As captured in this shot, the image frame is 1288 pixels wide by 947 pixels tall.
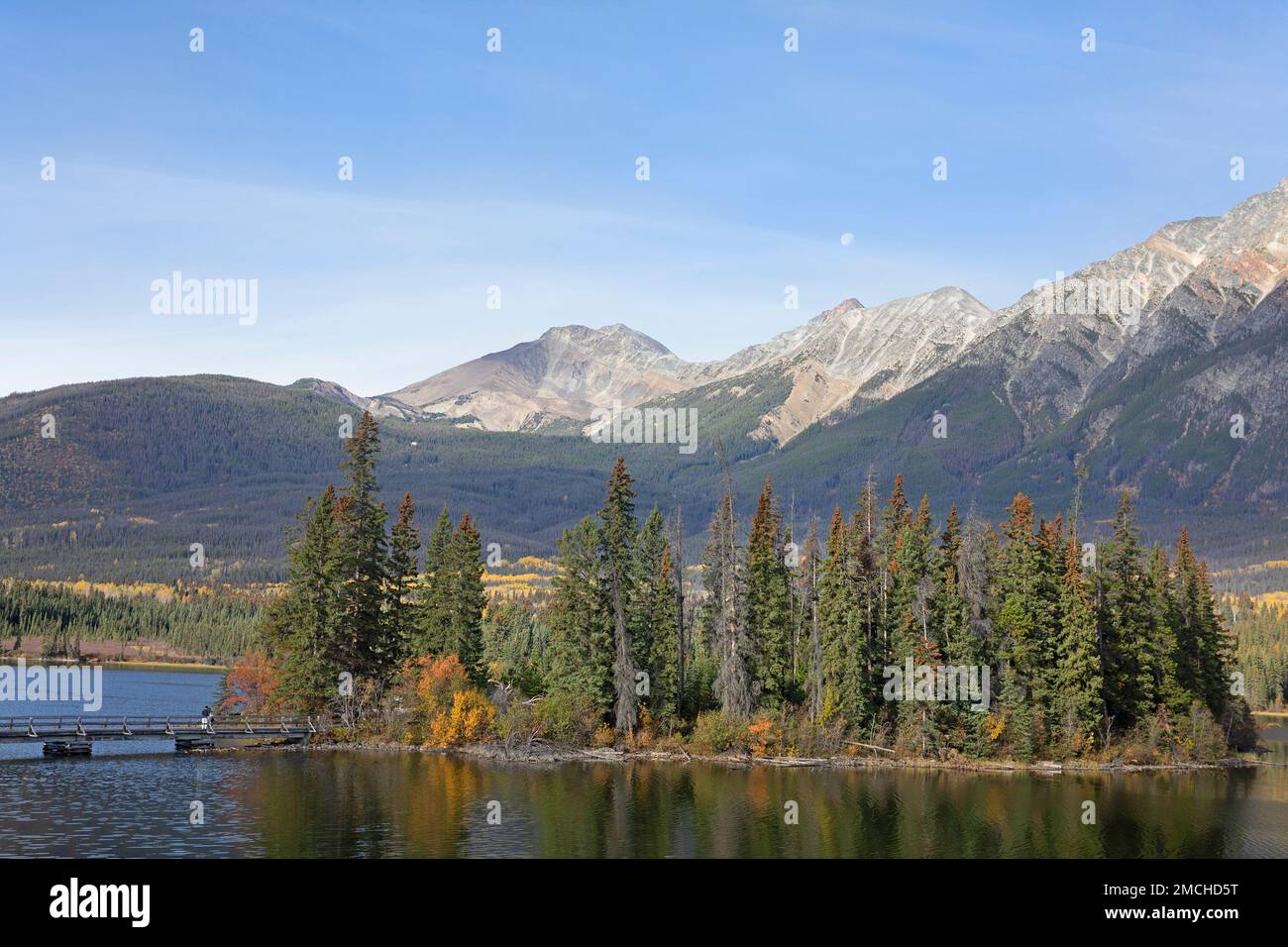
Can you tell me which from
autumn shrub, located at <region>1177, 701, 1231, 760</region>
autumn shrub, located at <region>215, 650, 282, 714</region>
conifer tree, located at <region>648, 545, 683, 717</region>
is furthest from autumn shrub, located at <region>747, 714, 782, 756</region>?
autumn shrub, located at <region>215, 650, 282, 714</region>

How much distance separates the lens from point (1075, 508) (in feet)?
360

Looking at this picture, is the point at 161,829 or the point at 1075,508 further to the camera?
the point at 1075,508

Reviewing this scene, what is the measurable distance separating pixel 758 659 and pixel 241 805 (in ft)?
156

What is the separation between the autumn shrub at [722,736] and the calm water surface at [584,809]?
4869 millimetres

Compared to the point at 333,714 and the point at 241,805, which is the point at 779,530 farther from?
the point at 241,805

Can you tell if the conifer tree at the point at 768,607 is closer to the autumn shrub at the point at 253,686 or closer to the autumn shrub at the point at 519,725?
the autumn shrub at the point at 519,725

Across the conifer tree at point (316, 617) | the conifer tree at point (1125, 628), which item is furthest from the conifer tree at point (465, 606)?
the conifer tree at point (1125, 628)

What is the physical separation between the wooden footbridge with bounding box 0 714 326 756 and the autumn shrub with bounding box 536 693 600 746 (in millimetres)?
18429

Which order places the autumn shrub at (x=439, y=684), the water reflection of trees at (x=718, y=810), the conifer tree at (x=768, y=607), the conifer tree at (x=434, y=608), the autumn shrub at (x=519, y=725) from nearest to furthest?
the water reflection of trees at (x=718, y=810) → the autumn shrub at (x=519, y=725) → the autumn shrub at (x=439, y=684) → the conifer tree at (x=768, y=607) → the conifer tree at (x=434, y=608)

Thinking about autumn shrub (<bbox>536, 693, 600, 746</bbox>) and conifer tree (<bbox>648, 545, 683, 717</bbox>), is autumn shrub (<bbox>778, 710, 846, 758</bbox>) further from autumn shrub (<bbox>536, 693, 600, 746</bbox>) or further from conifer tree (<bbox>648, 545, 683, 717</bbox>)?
autumn shrub (<bbox>536, 693, 600, 746</bbox>)

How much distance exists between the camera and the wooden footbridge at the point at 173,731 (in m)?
92.4

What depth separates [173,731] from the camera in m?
98.1

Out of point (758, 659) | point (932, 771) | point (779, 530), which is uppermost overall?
point (779, 530)
